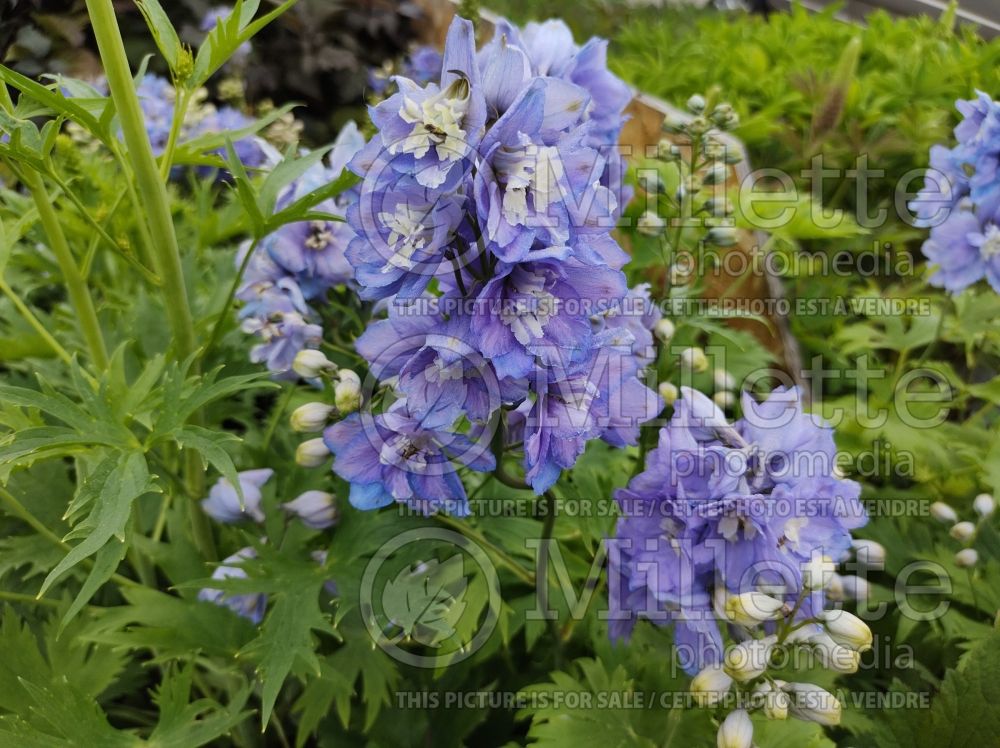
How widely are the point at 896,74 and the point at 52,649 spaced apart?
299 centimetres

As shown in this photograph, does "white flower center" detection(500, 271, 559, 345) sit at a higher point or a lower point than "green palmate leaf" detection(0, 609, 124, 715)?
higher

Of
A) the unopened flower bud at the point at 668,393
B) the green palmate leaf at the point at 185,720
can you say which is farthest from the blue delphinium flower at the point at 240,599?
the unopened flower bud at the point at 668,393

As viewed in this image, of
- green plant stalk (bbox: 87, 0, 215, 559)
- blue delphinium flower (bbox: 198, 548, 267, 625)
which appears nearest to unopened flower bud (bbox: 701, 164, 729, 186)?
green plant stalk (bbox: 87, 0, 215, 559)

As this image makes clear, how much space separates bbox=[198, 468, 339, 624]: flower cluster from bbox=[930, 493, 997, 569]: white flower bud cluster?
1149mm

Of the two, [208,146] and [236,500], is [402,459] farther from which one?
[208,146]

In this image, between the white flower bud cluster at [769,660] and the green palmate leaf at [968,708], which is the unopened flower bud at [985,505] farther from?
the white flower bud cluster at [769,660]

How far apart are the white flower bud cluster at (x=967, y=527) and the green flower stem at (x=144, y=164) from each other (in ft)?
4.62

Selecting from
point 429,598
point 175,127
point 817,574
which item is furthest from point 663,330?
point 175,127

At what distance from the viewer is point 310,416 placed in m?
1.06

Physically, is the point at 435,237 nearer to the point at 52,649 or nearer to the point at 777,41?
the point at 52,649

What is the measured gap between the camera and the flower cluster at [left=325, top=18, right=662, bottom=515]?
793 millimetres

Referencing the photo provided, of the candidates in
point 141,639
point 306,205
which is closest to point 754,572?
point 306,205

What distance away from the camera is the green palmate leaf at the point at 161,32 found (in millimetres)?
1004

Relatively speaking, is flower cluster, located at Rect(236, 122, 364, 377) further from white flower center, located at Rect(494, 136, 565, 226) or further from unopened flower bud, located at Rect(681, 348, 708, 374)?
unopened flower bud, located at Rect(681, 348, 708, 374)
